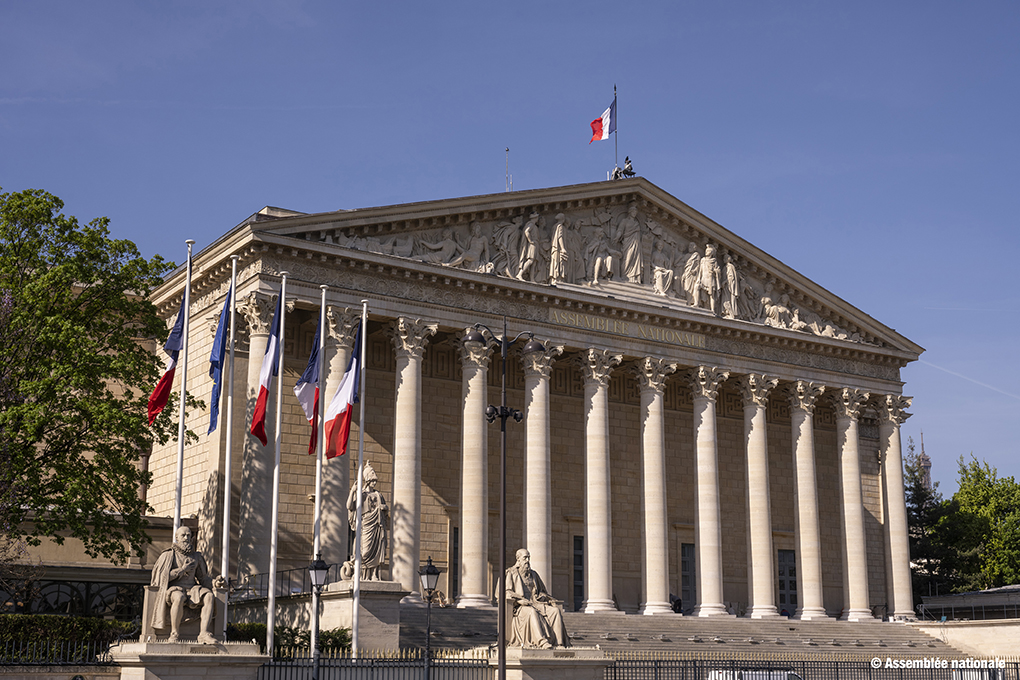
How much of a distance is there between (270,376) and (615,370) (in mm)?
17740

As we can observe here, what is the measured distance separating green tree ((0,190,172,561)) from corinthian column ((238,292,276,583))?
3077 millimetres

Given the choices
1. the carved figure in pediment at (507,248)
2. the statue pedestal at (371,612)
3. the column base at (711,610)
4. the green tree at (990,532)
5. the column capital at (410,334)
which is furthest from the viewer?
the green tree at (990,532)

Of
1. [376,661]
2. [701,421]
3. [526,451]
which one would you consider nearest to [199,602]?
[376,661]

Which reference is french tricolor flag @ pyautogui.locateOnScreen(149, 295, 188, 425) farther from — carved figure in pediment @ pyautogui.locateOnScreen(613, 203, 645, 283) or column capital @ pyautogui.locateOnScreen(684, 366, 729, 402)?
column capital @ pyautogui.locateOnScreen(684, 366, 729, 402)

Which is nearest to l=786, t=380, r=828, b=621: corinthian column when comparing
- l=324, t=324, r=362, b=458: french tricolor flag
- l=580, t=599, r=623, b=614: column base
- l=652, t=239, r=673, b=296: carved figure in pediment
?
l=652, t=239, r=673, b=296: carved figure in pediment

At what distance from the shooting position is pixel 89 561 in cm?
3428

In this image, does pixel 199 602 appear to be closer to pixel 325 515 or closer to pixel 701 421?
pixel 325 515

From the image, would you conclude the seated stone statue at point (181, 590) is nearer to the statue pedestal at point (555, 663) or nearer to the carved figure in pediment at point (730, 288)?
the statue pedestal at point (555, 663)

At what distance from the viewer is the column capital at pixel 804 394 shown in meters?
43.8

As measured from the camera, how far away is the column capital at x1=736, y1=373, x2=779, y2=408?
139 feet

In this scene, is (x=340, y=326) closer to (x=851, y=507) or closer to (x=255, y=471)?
(x=255, y=471)

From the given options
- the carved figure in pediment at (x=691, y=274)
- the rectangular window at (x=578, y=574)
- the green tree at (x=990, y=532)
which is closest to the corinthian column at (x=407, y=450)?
the rectangular window at (x=578, y=574)

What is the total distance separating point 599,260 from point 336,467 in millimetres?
12747

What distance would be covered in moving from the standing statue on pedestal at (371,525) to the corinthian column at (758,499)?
17.0 m
